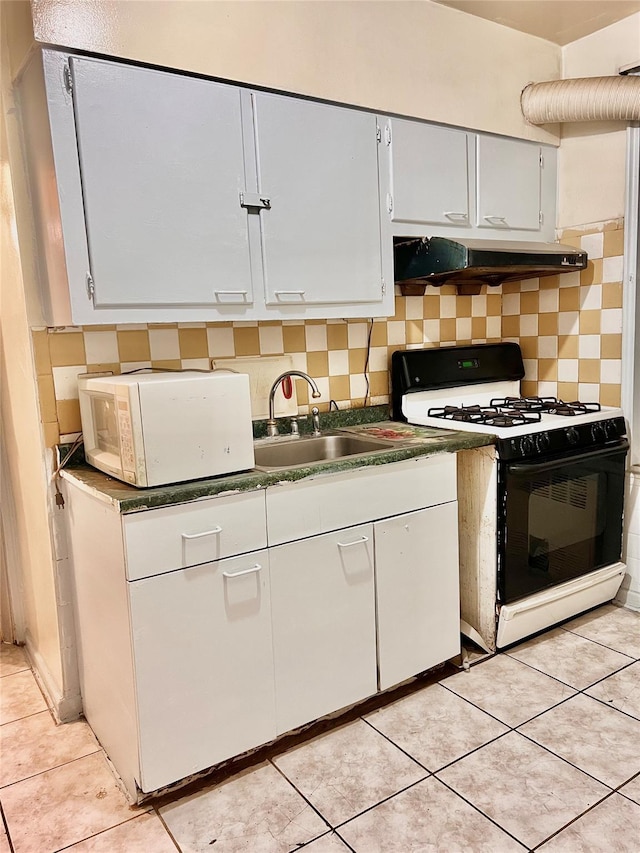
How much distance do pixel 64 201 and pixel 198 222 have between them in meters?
0.37

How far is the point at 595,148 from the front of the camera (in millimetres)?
2604

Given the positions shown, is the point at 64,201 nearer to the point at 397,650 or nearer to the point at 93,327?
the point at 93,327

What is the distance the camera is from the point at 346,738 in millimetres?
1934

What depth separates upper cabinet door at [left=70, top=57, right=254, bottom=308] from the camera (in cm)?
167

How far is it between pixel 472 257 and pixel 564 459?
0.85 meters

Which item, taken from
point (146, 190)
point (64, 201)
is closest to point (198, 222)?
point (146, 190)

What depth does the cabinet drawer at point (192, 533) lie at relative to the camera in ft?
5.15

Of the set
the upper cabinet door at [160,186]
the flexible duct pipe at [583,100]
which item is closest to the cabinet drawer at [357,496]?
the upper cabinet door at [160,186]

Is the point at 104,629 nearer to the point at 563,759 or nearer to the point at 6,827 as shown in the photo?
the point at 6,827

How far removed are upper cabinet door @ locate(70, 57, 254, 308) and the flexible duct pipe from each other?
137 cm

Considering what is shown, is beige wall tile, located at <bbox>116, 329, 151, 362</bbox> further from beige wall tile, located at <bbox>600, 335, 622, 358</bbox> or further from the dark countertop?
beige wall tile, located at <bbox>600, 335, 622, 358</bbox>

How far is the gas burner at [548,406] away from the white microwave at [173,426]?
1422 millimetres

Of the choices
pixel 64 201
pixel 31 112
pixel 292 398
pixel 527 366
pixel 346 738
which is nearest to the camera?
pixel 64 201

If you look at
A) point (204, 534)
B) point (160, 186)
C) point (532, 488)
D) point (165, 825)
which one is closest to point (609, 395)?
point (532, 488)
